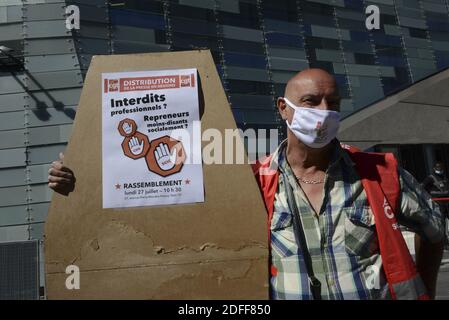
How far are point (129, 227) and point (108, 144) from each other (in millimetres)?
356

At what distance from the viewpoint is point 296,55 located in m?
21.5

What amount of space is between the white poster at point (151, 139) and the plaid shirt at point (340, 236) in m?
0.41

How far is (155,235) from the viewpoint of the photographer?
6.49 feet

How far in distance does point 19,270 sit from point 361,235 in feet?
21.6

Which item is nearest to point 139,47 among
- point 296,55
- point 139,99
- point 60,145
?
point 60,145

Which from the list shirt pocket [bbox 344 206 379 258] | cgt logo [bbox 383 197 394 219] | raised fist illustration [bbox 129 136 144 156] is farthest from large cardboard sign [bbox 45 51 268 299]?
cgt logo [bbox 383 197 394 219]

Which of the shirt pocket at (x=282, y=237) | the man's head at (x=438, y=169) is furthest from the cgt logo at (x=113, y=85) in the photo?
the man's head at (x=438, y=169)

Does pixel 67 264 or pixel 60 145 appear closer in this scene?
pixel 67 264

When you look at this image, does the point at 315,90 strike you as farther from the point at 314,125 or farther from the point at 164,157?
the point at 164,157

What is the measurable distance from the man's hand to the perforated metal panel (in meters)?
5.72

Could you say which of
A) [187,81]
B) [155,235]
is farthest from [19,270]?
[187,81]

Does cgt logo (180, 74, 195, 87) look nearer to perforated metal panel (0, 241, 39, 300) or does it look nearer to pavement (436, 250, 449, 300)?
pavement (436, 250, 449, 300)

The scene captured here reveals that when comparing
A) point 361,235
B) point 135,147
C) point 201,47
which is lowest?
point 361,235
